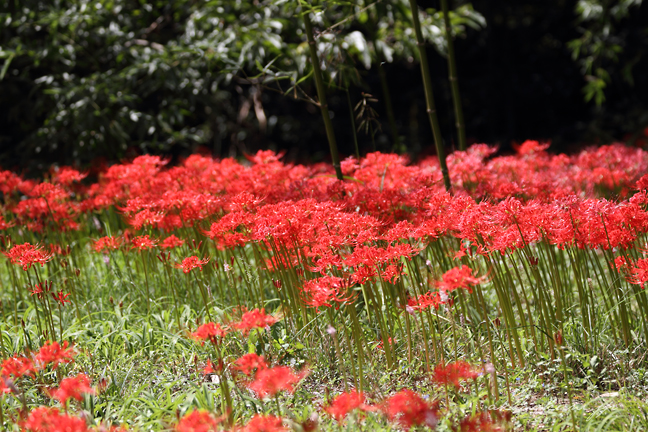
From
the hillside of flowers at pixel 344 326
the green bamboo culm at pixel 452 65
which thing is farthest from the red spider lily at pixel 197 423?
the green bamboo culm at pixel 452 65

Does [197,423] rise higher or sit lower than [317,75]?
lower

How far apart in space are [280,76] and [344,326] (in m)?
1.42

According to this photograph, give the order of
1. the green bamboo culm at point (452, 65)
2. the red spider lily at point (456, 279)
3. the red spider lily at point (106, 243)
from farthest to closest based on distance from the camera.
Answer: the green bamboo culm at point (452, 65) → the red spider lily at point (106, 243) → the red spider lily at point (456, 279)

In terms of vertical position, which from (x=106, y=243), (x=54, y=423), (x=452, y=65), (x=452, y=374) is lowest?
Answer: (x=452, y=374)

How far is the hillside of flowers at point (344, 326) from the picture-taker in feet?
5.49

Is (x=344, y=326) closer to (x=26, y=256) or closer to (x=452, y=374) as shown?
(x=452, y=374)

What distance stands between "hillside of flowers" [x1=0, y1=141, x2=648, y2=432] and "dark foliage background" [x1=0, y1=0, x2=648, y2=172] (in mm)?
778

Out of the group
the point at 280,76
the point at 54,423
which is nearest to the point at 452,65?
the point at 280,76

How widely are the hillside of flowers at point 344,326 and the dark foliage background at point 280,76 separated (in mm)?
778

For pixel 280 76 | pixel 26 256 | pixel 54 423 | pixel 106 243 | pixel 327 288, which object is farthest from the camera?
pixel 280 76

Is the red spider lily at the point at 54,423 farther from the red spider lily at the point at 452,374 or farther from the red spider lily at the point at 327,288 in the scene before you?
the red spider lily at the point at 452,374

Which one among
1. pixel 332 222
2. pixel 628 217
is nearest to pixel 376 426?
pixel 332 222

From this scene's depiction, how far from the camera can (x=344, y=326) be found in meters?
1.86

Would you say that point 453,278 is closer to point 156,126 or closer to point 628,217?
point 628,217
